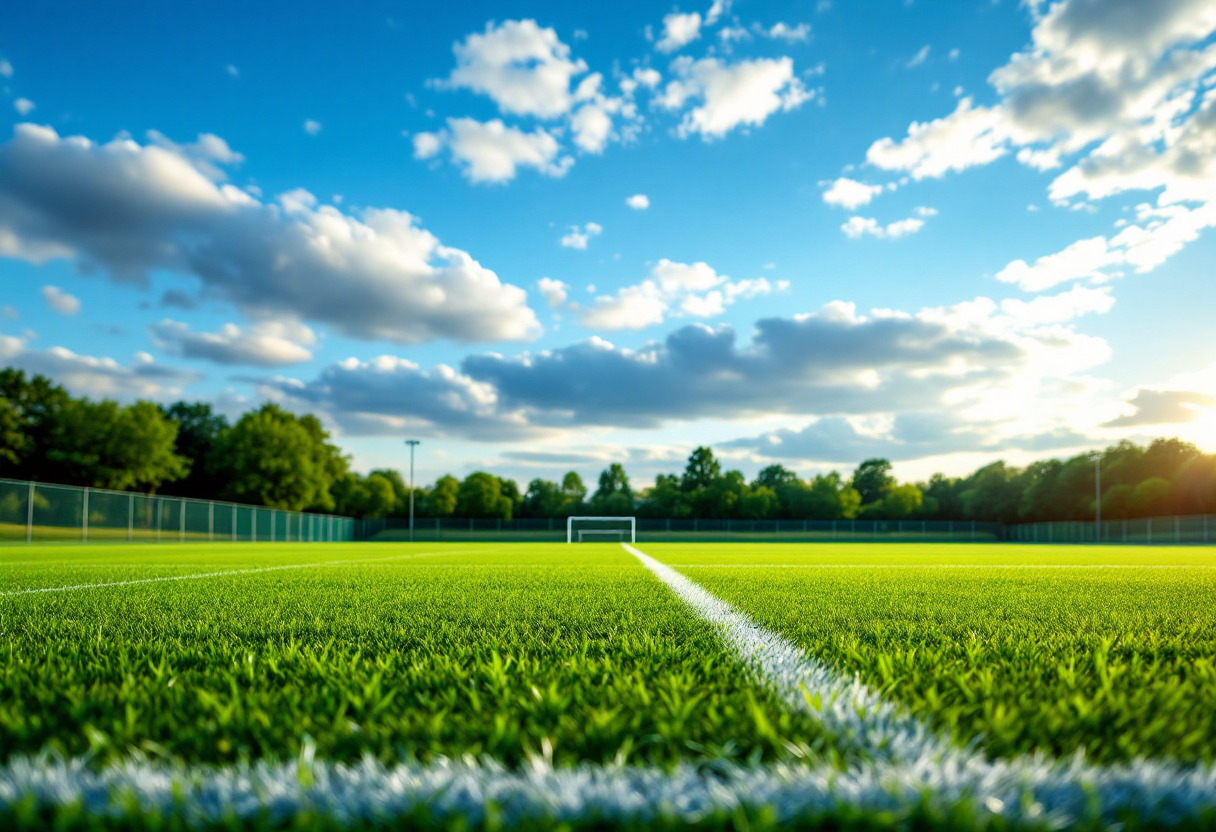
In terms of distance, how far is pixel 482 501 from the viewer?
6856 cm

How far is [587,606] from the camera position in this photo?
3500mm

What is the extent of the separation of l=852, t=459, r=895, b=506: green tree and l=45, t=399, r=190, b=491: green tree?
84477mm

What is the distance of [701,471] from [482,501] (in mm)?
35884

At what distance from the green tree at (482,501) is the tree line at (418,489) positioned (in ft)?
0.32

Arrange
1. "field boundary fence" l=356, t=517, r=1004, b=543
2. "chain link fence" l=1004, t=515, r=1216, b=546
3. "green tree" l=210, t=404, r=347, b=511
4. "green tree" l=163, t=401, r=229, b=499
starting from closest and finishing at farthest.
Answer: "chain link fence" l=1004, t=515, r=1216, b=546 → "green tree" l=210, t=404, r=347, b=511 → "field boundary fence" l=356, t=517, r=1004, b=543 → "green tree" l=163, t=401, r=229, b=499

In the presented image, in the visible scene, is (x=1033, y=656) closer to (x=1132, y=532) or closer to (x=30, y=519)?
(x=30, y=519)

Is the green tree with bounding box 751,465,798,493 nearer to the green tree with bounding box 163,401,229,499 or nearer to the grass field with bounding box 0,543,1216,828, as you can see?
the green tree with bounding box 163,401,229,499

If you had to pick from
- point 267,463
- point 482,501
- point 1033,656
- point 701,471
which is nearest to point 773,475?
point 701,471

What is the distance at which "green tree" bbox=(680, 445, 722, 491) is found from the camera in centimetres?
9388

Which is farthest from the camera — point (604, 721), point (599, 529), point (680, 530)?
point (680, 530)

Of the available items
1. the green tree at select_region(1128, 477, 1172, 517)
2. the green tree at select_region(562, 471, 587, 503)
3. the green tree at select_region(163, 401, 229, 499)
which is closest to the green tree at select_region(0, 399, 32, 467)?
the green tree at select_region(163, 401, 229, 499)

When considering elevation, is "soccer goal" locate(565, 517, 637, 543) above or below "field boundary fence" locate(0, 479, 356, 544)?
below

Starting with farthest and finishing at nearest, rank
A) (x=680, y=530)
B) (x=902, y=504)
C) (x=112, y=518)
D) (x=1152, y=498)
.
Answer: (x=902, y=504) < (x=1152, y=498) < (x=680, y=530) < (x=112, y=518)

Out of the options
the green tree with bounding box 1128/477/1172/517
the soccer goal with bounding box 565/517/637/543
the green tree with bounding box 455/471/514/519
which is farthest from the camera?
the green tree with bounding box 455/471/514/519
